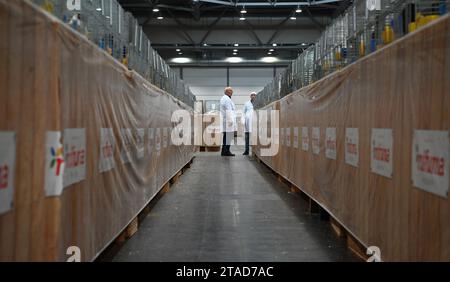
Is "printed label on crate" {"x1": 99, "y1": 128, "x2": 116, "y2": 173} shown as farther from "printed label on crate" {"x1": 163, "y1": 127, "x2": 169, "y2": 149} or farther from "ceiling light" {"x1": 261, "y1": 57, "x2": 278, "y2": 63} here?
"ceiling light" {"x1": 261, "y1": 57, "x2": 278, "y2": 63}

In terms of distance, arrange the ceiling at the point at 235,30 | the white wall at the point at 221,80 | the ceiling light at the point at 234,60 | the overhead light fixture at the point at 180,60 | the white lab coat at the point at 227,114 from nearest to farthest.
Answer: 1. the white lab coat at the point at 227,114
2. the ceiling at the point at 235,30
3. the ceiling light at the point at 234,60
4. the overhead light fixture at the point at 180,60
5. the white wall at the point at 221,80

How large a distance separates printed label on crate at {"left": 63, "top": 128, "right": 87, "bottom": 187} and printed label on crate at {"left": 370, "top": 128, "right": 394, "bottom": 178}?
2051 millimetres

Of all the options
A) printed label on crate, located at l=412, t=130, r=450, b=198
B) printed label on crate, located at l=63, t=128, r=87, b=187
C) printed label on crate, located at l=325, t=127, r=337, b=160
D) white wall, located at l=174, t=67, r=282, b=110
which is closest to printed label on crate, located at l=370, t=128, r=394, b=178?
printed label on crate, located at l=412, t=130, r=450, b=198

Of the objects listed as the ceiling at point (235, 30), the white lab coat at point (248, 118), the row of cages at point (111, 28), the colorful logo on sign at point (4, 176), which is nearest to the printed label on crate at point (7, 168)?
the colorful logo on sign at point (4, 176)

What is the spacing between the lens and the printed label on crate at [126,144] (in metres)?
3.89

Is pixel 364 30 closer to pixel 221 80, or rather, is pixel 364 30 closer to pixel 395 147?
pixel 395 147

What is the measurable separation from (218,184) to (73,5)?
5235 mm

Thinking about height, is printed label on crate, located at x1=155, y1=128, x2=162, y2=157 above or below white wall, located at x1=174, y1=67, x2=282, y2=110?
below

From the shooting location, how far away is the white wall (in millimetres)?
24828

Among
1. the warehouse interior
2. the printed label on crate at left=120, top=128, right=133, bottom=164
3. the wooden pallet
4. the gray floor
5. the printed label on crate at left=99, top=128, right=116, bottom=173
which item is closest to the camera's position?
the warehouse interior

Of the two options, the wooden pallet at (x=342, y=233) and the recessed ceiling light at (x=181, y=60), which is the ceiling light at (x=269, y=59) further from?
the wooden pallet at (x=342, y=233)

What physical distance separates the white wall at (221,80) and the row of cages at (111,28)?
58.6 ft

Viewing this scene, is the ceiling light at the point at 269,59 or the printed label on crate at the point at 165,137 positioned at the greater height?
the ceiling light at the point at 269,59
